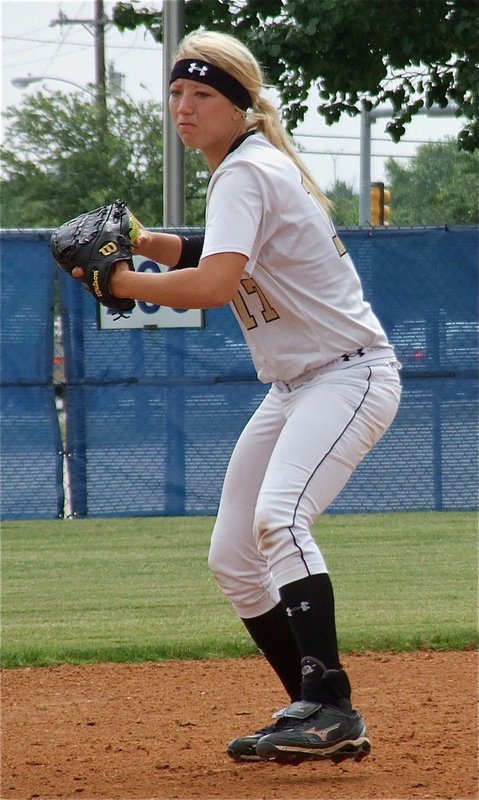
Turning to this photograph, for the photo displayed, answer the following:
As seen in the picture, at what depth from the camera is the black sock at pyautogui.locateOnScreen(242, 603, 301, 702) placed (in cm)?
389

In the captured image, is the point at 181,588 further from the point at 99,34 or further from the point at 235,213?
the point at 99,34

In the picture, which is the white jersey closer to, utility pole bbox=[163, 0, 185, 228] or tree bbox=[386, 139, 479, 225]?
utility pole bbox=[163, 0, 185, 228]

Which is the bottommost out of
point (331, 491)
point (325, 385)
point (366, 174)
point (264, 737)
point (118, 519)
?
point (118, 519)

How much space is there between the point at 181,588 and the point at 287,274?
3915 mm

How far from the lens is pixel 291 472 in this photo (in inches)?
136

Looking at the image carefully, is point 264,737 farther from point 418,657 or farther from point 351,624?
point 351,624

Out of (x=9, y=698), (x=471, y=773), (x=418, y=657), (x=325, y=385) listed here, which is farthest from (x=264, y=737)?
(x=418, y=657)

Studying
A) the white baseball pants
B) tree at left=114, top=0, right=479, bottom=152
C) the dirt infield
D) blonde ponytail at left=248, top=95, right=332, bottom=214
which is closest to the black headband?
blonde ponytail at left=248, top=95, right=332, bottom=214

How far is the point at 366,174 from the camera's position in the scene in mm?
20828

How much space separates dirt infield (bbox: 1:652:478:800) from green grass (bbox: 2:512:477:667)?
0.25 meters

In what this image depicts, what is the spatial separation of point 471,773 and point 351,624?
8.21 ft

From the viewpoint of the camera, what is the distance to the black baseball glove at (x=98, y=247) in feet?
11.4

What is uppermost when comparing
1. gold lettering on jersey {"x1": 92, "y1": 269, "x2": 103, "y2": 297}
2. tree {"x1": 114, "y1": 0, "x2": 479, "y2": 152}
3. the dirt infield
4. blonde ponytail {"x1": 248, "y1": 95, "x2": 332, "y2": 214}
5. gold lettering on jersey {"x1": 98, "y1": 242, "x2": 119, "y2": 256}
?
tree {"x1": 114, "y1": 0, "x2": 479, "y2": 152}

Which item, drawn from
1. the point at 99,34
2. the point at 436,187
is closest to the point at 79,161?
the point at 99,34
